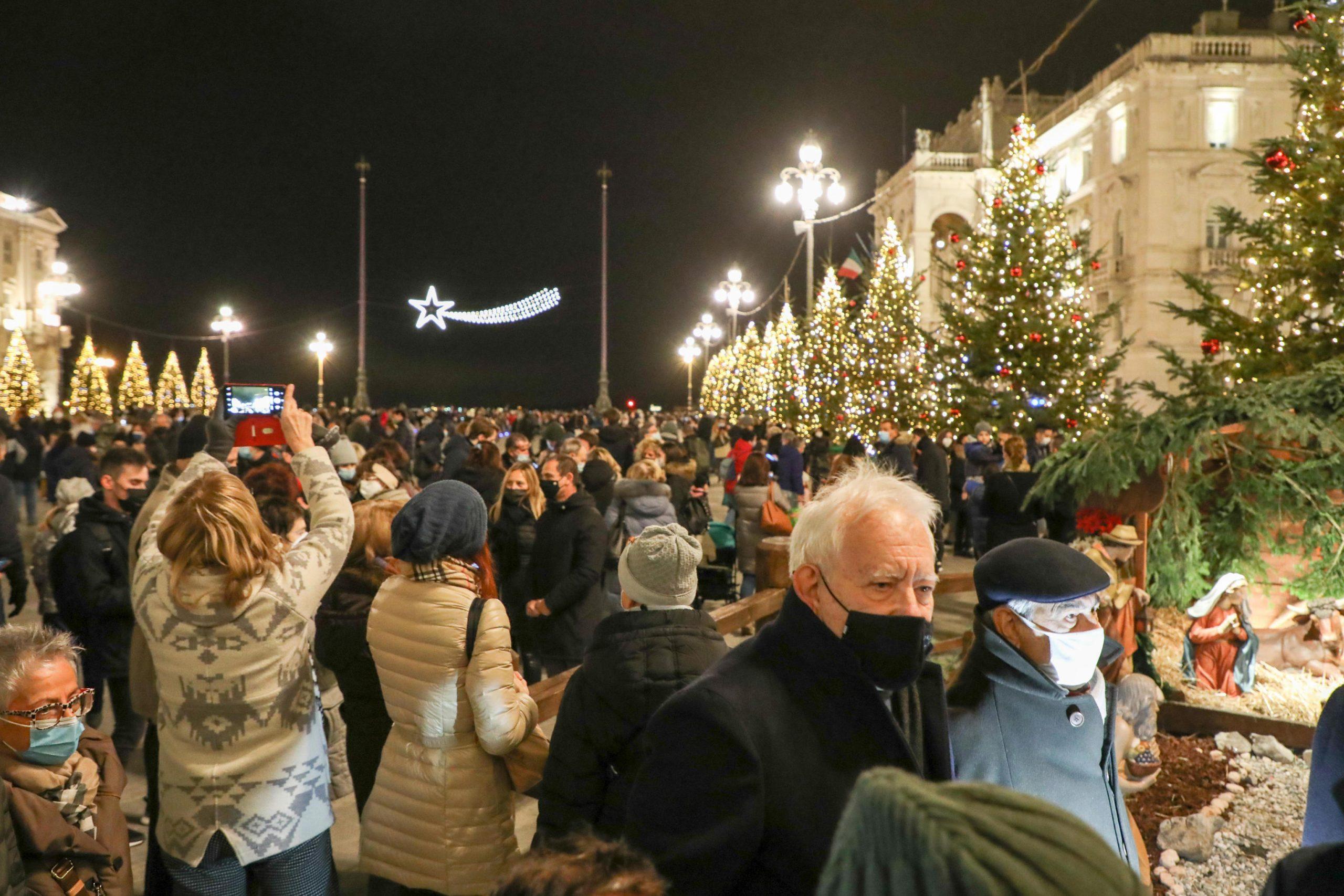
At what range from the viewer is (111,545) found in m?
5.52

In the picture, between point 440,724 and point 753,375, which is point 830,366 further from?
point 440,724

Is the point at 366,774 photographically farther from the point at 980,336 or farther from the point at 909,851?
the point at 980,336

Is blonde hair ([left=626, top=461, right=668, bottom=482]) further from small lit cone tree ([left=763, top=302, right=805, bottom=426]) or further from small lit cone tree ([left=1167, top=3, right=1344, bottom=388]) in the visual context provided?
small lit cone tree ([left=763, top=302, right=805, bottom=426])

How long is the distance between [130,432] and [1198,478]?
16663mm

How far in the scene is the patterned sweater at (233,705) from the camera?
3.15 metres

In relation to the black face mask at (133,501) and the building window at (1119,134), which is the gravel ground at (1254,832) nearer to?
the black face mask at (133,501)

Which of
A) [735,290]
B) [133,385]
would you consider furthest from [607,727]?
Answer: [133,385]

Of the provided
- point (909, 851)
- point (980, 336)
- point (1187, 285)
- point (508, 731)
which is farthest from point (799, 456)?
point (909, 851)

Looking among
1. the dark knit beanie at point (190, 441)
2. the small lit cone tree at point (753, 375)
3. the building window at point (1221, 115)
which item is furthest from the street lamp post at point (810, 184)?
the building window at point (1221, 115)

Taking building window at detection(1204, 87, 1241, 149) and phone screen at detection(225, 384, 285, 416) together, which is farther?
building window at detection(1204, 87, 1241, 149)

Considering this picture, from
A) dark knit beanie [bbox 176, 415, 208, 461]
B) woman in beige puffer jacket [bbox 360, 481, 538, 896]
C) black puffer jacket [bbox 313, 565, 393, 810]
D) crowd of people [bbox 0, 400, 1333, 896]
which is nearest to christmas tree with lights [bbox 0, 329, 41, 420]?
dark knit beanie [bbox 176, 415, 208, 461]

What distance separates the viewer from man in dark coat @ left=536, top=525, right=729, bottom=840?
304 centimetres

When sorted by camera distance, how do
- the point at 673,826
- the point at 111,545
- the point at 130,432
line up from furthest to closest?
1. the point at 130,432
2. the point at 111,545
3. the point at 673,826

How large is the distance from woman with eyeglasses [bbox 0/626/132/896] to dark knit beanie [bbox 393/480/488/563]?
1.03 metres
